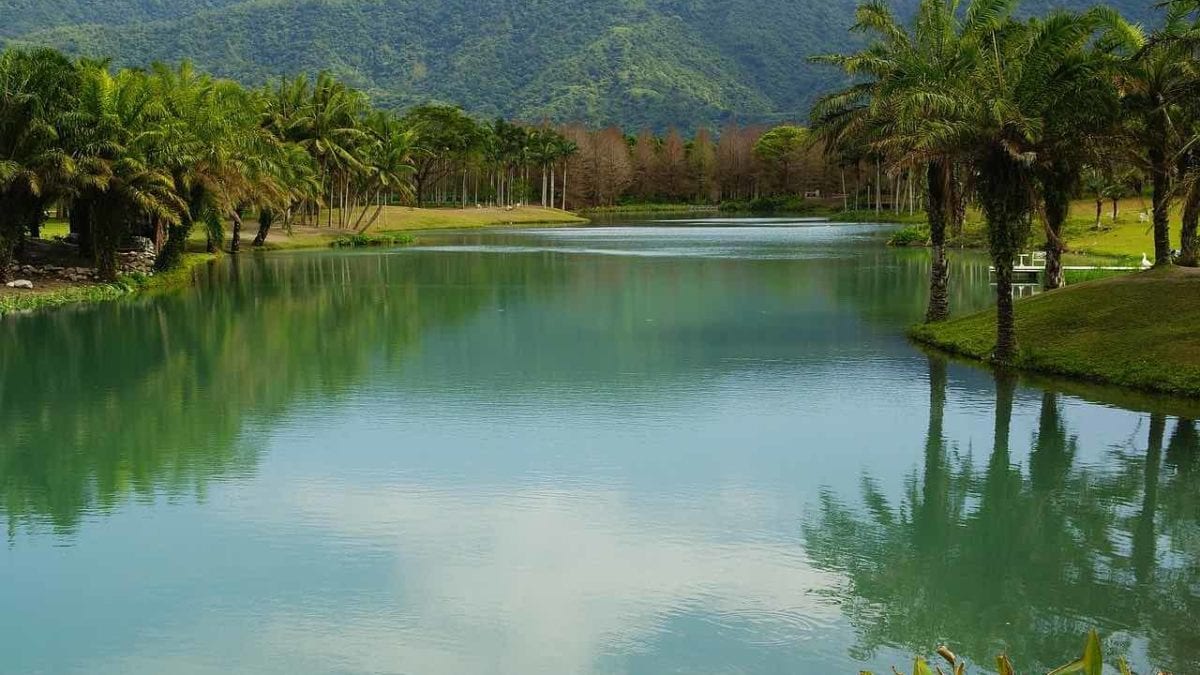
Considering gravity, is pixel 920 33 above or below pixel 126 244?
above

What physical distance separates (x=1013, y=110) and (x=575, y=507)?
13.2m

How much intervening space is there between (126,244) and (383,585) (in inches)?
1687

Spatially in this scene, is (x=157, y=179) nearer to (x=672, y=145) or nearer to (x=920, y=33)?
(x=920, y=33)

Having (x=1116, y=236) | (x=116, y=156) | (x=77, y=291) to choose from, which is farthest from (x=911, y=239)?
(x=77, y=291)

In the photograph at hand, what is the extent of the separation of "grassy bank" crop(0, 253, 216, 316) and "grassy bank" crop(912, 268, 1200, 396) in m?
29.1

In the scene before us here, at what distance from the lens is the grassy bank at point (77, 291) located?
1499 inches

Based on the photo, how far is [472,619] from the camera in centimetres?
1089

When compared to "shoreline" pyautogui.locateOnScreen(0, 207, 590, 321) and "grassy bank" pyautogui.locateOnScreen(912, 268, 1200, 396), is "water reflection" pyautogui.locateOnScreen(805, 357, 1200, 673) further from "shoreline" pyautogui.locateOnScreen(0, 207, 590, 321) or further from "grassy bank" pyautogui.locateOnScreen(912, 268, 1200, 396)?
"shoreline" pyautogui.locateOnScreen(0, 207, 590, 321)

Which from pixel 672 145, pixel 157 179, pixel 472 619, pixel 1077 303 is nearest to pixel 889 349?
pixel 1077 303

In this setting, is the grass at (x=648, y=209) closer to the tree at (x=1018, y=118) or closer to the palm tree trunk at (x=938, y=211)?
the palm tree trunk at (x=938, y=211)

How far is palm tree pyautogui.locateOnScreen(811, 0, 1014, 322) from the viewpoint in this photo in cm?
2402

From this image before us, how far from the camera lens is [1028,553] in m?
13.0

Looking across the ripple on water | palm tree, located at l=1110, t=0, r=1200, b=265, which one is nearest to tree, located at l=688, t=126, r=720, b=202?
palm tree, located at l=1110, t=0, r=1200, b=265

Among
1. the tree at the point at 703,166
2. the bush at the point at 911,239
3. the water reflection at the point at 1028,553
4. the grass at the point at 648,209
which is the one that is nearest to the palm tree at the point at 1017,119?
the water reflection at the point at 1028,553
